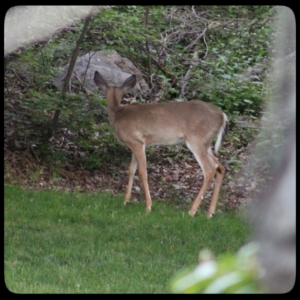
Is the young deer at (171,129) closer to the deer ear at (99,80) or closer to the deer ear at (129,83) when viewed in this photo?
the deer ear at (129,83)

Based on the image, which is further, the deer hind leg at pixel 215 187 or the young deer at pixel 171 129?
the young deer at pixel 171 129

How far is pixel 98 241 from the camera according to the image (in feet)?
21.2

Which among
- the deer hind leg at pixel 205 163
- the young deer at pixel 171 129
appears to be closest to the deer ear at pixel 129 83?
the young deer at pixel 171 129

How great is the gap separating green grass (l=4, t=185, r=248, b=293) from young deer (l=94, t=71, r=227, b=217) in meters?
0.67

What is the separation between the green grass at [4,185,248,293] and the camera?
5.28 metres

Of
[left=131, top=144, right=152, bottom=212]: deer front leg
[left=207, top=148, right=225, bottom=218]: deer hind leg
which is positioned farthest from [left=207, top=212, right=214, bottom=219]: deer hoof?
[left=131, top=144, right=152, bottom=212]: deer front leg

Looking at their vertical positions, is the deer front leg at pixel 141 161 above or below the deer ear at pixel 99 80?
below

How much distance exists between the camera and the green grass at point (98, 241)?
528 cm

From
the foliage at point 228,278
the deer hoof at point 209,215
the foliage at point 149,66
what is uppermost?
the foliage at point 228,278

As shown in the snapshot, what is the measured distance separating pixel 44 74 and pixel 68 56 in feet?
3.26

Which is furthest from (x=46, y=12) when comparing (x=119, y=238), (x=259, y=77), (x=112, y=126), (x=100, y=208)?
(x=259, y=77)

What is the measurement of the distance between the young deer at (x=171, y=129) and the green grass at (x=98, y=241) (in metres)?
0.67

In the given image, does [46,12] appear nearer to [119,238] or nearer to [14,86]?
[14,86]

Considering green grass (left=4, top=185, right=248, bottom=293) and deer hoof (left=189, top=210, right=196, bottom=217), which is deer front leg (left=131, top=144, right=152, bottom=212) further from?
deer hoof (left=189, top=210, right=196, bottom=217)
